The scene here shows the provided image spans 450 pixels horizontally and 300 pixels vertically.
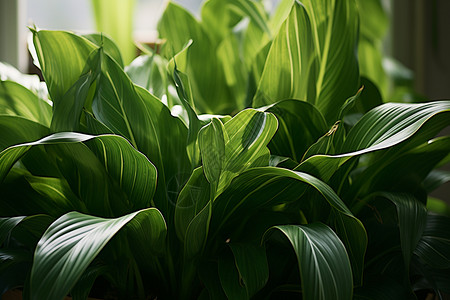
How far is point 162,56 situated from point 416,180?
45 centimetres

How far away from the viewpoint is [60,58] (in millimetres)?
604

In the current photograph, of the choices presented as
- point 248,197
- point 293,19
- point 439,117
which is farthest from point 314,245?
point 293,19

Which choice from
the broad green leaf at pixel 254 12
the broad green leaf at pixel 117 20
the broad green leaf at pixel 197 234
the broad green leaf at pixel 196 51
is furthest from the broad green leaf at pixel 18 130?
the broad green leaf at pixel 117 20

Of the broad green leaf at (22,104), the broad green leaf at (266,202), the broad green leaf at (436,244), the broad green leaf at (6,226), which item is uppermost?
the broad green leaf at (22,104)

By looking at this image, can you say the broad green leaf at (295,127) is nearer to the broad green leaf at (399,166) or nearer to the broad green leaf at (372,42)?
the broad green leaf at (399,166)

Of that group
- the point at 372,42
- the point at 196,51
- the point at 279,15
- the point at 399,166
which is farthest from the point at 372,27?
the point at 399,166

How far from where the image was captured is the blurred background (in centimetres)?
110

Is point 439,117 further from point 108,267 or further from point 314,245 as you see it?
point 108,267

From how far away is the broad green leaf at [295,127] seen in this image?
625mm

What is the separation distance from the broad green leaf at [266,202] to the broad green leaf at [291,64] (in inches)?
6.7

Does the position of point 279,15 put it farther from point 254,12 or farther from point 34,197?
point 34,197

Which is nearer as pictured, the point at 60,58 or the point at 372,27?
the point at 60,58

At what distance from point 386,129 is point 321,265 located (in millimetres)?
195

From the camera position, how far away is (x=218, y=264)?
548 millimetres
